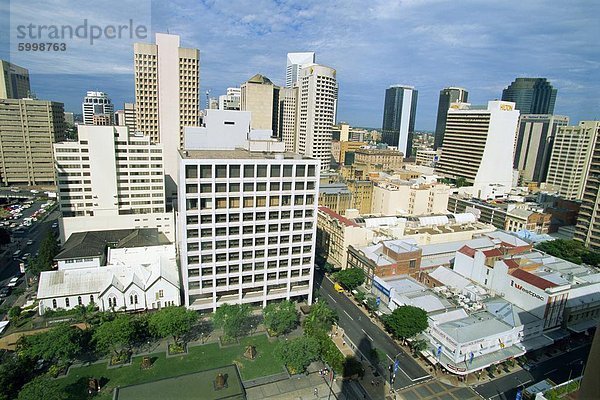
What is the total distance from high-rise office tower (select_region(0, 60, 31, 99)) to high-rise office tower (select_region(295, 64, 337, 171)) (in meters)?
123

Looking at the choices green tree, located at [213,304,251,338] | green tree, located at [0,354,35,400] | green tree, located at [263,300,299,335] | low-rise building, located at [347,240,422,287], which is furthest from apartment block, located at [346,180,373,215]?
green tree, located at [0,354,35,400]

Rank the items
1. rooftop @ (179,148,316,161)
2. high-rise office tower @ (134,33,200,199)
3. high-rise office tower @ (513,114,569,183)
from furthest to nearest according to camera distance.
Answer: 1. high-rise office tower @ (513,114,569,183)
2. high-rise office tower @ (134,33,200,199)
3. rooftop @ (179,148,316,161)

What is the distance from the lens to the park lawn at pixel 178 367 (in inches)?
1879

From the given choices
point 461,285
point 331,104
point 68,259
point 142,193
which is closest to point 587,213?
point 461,285

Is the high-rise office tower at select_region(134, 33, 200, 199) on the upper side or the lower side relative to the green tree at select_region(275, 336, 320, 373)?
upper

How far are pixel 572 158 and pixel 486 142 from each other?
41.8 meters

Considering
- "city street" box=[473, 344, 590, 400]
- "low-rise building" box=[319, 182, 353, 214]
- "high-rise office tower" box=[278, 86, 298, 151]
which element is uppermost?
"high-rise office tower" box=[278, 86, 298, 151]

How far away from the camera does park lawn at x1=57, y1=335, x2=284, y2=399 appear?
47.7m

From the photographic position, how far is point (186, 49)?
4555 inches

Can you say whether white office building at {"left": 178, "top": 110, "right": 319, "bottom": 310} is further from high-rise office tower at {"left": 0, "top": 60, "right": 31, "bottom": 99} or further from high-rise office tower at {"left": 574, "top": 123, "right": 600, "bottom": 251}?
high-rise office tower at {"left": 0, "top": 60, "right": 31, "bottom": 99}

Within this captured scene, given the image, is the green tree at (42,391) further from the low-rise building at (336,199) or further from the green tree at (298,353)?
the low-rise building at (336,199)

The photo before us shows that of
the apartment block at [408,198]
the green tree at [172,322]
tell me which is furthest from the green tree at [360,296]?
the apartment block at [408,198]

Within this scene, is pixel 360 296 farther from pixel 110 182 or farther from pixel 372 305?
pixel 110 182

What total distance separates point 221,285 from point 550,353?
185 ft
